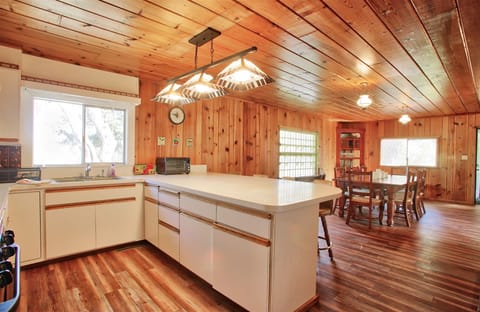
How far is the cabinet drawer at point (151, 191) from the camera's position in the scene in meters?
2.90

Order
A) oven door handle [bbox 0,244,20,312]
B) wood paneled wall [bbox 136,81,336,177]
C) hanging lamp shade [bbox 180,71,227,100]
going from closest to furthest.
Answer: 1. oven door handle [bbox 0,244,20,312]
2. hanging lamp shade [bbox 180,71,227,100]
3. wood paneled wall [bbox 136,81,336,177]

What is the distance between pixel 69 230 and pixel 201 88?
204 cm

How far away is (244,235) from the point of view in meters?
1.75

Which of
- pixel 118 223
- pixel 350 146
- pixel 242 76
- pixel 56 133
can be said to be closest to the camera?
pixel 242 76

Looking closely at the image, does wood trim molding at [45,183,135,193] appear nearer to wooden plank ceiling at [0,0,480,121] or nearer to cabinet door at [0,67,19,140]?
cabinet door at [0,67,19,140]

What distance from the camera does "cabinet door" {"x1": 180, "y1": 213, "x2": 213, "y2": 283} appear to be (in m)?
2.07

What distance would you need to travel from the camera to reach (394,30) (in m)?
2.07

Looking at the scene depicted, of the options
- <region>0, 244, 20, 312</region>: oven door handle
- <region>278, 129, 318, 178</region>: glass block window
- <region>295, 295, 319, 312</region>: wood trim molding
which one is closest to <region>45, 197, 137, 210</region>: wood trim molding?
<region>0, 244, 20, 312</region>: oven door handle

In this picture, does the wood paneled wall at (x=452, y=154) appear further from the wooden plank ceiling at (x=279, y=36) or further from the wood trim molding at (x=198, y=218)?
the wood trim molding at (x=198, y=218)

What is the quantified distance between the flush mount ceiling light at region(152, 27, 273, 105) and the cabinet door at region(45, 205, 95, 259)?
1.49 metres

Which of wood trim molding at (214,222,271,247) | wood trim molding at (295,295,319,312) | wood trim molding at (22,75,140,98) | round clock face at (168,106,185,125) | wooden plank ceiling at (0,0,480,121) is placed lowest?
wood trim molding at (295,295,319,312)

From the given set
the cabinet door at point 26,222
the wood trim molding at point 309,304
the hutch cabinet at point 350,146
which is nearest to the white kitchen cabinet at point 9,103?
the cabinet door at point 26,222

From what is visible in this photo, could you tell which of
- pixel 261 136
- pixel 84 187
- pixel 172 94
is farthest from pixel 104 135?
pixel 261 136

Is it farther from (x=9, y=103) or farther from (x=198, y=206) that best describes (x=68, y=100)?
(x=198, y=206)
